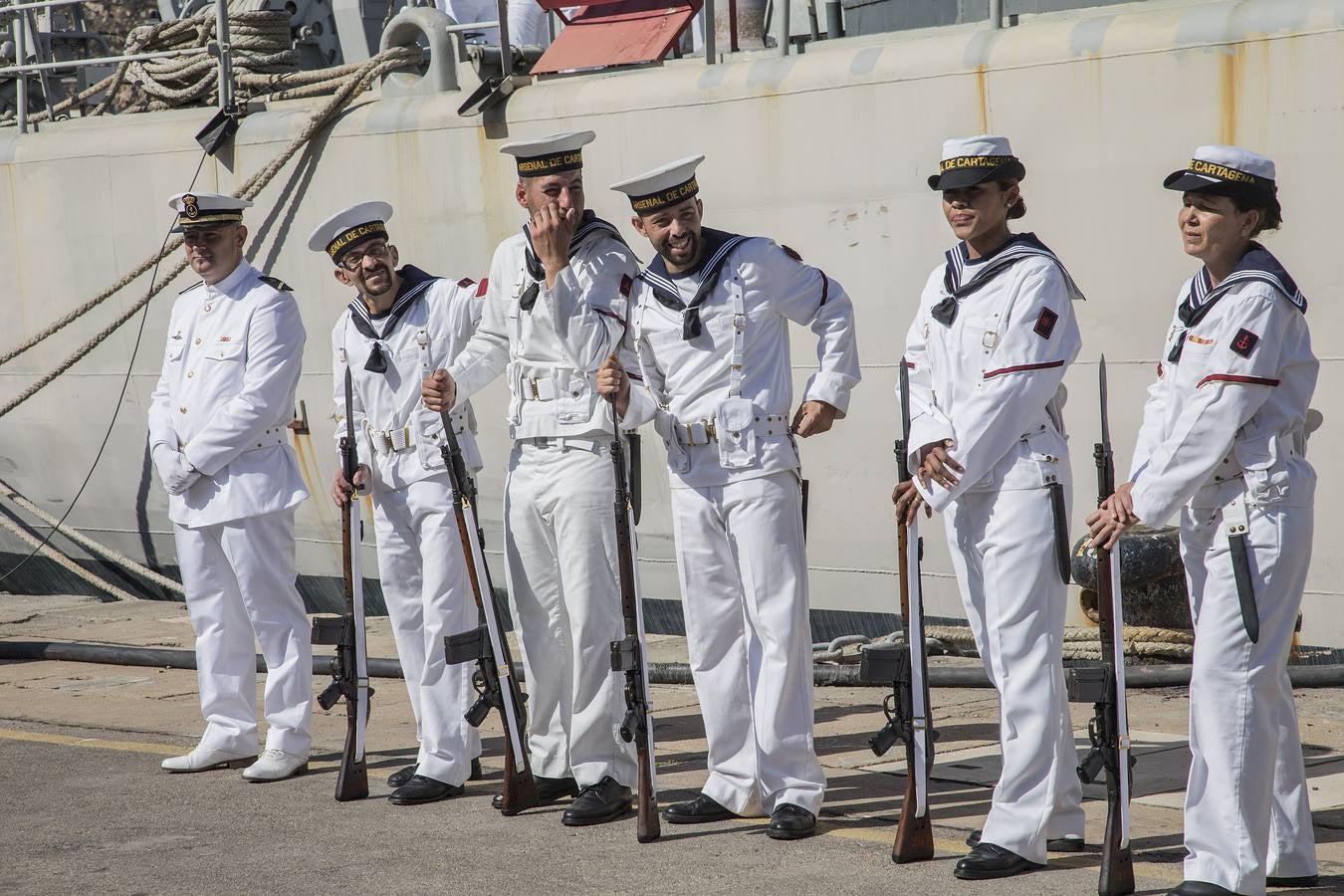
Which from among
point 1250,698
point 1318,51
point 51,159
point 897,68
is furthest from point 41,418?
point 1250,698

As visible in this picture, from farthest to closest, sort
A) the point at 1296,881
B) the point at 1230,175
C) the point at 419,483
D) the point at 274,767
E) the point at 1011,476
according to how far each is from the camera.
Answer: the point at 274,767, the point at 419,483, the point at 1011,476, the point at 1296,881, the point at 1230,175

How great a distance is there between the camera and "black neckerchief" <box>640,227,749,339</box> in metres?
4.98

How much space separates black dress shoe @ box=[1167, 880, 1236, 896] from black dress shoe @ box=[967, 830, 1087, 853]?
0.51 m

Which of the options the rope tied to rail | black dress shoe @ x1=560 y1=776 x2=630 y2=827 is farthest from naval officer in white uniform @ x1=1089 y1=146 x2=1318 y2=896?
the rope tied to rail

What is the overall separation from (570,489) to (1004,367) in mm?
1433

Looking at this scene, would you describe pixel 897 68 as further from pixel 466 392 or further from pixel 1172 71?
pixel 466 392

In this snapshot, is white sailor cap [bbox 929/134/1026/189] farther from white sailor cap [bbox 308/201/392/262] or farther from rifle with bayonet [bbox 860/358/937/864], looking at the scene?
white sailor cap [bbox 308/201/392/262]

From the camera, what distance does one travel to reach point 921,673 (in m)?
4.57

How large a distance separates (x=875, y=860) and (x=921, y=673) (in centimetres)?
51

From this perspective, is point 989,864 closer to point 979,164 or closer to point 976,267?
point 976,267

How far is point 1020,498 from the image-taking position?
441cm

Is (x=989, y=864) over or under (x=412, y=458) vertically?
under

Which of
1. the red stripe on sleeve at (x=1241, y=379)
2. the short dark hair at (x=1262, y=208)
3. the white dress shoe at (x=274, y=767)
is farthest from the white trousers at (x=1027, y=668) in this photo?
the white dress shoe at (x=274, y=767)

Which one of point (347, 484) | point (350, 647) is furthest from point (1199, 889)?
point (347, 484)
